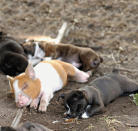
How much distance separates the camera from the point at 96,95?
294 inches

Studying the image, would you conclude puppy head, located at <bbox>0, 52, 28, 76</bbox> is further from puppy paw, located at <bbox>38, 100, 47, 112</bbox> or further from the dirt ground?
puppy paw, located at <bbox>38, 100, 47, 112</bbox>

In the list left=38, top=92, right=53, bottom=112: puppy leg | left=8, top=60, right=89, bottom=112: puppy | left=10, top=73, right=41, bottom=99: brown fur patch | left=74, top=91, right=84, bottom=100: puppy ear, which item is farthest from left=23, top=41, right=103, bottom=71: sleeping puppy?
left=74, top=91, right=84, bottom=100: puppy ear

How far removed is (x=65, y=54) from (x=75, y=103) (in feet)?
11.8

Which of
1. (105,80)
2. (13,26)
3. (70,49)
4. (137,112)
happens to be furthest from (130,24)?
(137,112)

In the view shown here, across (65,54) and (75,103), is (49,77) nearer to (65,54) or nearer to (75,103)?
(75,103)

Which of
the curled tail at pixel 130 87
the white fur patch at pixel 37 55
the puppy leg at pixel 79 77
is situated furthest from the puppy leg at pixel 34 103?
the white fur patch at pixel 37 55

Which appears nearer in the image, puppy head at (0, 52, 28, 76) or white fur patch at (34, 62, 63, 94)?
white fur patch at (34, 62, 63, 94)

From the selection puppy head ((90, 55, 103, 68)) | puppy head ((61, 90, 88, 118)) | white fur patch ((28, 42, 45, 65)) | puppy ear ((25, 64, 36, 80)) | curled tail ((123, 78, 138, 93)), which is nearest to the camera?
puppy head ((61, 90, 88, 118))

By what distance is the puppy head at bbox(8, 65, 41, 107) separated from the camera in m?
7.53

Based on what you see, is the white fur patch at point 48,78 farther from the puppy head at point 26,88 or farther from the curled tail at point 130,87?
the curled tail at point 130,87

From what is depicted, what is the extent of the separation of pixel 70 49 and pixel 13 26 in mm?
3376

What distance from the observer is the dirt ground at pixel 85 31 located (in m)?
7.22

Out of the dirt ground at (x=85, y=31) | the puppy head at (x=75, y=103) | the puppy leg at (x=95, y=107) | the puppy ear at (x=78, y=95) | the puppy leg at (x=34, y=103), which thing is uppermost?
the puppy ear at (x=78, y=95)

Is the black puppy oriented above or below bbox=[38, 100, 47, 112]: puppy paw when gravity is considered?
below
